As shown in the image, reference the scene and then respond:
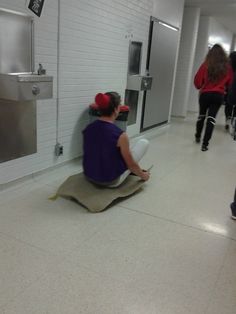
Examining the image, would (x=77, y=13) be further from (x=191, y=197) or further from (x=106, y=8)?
(x=191, y=197)

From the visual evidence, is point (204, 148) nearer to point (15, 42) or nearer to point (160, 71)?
point (160, 71)

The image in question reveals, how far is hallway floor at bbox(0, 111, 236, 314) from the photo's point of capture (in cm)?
161

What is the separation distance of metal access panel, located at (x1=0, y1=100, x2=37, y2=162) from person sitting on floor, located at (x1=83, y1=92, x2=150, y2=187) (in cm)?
57

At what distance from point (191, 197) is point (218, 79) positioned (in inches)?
87.9

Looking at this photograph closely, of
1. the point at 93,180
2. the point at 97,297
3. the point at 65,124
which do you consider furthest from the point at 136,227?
the point at 65,124

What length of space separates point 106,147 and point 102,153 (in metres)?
0.06

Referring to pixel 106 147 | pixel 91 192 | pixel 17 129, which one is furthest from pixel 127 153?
pixel 17 129

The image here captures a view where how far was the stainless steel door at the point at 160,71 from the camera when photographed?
4961 mm

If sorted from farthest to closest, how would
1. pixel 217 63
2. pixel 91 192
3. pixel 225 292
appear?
pixel 217 63 → pixel 91 192 → pixel 225 292

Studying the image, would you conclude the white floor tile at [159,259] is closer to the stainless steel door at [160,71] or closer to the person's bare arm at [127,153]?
the person's bare arm at [127,153]

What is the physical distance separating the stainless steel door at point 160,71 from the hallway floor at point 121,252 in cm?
234

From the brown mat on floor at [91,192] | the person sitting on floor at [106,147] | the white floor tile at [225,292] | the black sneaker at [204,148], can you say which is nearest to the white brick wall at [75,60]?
the brown mat on floor at [91,192]

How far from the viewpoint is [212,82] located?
4508mm

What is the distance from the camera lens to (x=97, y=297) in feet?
5.32
